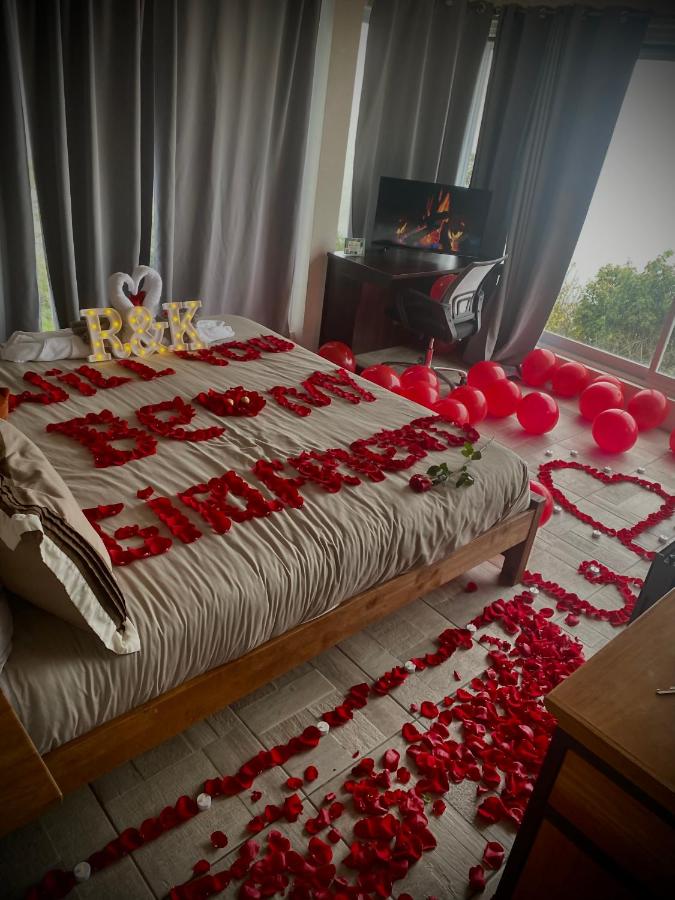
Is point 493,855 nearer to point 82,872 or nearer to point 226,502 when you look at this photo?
point 82,872

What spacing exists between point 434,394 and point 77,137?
1.98 m

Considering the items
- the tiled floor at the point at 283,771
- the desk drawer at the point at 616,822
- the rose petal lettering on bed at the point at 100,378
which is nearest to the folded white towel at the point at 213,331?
the rose petal lettering on bed at the point at 100,378

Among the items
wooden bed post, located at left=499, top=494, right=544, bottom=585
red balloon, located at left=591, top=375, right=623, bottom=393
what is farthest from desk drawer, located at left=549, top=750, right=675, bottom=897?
red balloon, located at left=591, top=375, right=623, bottom=393

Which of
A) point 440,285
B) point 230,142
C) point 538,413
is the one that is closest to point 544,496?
point 538,413

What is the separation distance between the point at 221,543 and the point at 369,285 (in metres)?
2.74

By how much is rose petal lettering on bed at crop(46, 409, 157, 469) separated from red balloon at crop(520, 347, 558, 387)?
9.08 feet

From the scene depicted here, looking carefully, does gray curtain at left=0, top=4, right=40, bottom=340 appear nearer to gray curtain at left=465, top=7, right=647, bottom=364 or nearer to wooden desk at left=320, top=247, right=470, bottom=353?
wooden desk at left=320, top=247, right=470, bottom=353

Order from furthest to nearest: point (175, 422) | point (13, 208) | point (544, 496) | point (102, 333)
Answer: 1. point (13, 208)
2. point (102, 333)
3. point (544, 496)
4. point (175, 422)

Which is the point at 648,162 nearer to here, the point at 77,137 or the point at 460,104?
the point at 460,104

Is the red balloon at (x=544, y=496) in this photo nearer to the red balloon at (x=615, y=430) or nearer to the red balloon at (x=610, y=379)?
the red balloon at (x=615, y=430)

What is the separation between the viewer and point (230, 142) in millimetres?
3219

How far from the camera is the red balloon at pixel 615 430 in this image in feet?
10.5

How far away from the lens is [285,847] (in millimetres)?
1386

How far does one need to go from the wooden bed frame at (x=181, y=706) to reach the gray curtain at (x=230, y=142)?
212 cm
